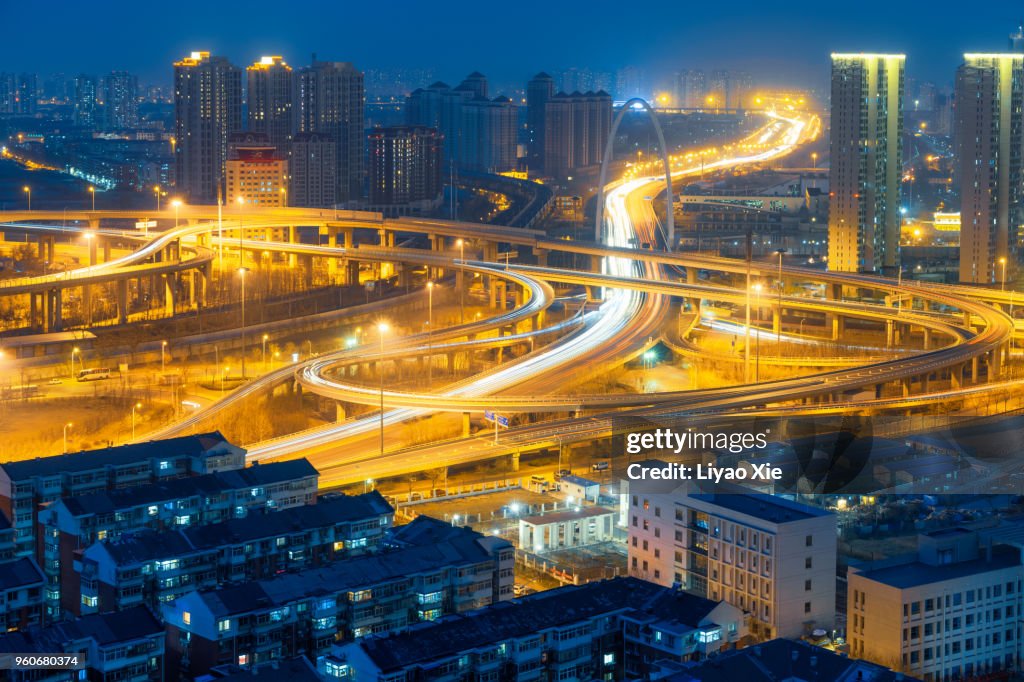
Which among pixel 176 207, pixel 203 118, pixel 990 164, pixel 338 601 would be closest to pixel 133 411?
pixel 338 601

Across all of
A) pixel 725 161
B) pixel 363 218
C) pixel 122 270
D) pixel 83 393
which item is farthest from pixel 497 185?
pixel 83 393

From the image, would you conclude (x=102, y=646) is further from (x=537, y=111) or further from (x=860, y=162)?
(x=537, y=111)

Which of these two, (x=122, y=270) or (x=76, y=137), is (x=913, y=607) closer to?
(x=122, y=270)

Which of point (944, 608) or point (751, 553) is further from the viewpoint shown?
point (751, 553)

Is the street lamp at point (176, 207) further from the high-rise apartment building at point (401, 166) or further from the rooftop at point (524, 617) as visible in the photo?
the rooftop at point (524, 617)

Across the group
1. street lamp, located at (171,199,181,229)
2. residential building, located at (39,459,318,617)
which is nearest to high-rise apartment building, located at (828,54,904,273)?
street lamp, located at (171,199,181,229)

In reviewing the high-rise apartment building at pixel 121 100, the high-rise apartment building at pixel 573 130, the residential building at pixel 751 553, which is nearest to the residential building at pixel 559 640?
the residential building at pixel 751 553

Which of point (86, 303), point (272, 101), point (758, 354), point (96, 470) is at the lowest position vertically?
point (96, 470)
